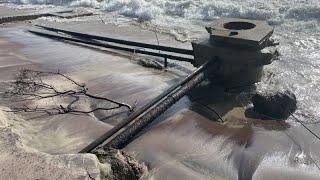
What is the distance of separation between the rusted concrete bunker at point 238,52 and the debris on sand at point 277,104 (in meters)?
0.83

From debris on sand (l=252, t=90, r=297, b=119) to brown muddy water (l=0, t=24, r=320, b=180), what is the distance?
6.4 inches

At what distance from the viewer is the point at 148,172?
15.5 ft

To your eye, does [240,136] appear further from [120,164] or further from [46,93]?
[46,93]

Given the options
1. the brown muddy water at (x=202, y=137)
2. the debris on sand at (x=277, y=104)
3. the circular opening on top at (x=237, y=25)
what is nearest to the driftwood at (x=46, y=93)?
the brown muddy water at (x=202, y=137)

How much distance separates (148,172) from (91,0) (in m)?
13.3

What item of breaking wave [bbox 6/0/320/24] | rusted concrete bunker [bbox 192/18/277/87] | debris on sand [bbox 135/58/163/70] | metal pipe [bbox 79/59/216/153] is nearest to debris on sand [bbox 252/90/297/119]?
rusted concrete bunker [bbox 192/18/277/87]

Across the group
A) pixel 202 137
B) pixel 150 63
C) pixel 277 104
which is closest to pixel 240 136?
pixel 202 137

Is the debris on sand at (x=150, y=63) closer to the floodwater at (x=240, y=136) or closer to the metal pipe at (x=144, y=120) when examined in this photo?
the floodwater at (x=240, y=136)

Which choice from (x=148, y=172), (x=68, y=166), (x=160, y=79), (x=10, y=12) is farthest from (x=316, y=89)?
(x=10, y=12)

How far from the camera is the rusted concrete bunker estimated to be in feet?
22.2

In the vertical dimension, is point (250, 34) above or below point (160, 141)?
above

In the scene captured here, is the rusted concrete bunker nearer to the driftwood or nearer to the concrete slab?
the concrete slab

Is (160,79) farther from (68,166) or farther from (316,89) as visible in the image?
(68,166)

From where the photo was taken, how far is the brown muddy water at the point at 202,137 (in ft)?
15.8
